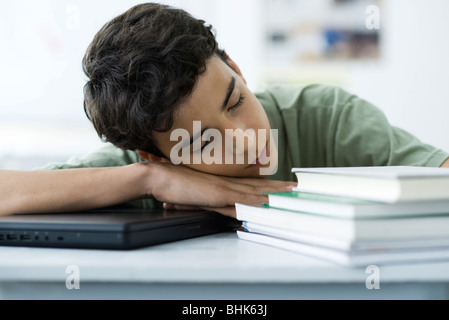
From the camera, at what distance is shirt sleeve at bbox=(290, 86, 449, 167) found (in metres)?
0.99

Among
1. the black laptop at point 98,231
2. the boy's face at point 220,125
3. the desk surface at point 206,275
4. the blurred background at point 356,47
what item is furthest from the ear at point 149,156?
the blurred background at point 356,47

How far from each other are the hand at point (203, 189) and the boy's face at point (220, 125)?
4cm

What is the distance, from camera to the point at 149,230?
1.86ft

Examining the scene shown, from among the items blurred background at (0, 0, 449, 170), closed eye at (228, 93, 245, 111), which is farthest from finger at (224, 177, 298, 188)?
blurred background at (0, 0, 449, 170)

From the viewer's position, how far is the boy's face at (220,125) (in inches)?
31.1

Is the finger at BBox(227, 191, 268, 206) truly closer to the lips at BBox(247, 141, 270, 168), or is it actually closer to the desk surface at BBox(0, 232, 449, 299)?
the lips at BBox(247, 141, 270, 168)

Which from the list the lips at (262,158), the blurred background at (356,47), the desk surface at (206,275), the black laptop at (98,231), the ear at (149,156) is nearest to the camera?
the desk surface at (206,275)

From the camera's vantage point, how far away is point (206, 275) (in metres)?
0.45

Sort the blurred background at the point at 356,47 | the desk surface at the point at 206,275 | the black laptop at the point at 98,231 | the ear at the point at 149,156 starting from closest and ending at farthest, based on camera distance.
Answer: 1. the desk surface at the point at 206,275
2. the black laptop at the point at 98,231
3. the ear at the point at 149,156
4. the blurred background at the point at 356,47

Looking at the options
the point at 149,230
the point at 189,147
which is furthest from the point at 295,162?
the point at 149,230

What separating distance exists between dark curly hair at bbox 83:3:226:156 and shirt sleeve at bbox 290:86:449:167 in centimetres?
37

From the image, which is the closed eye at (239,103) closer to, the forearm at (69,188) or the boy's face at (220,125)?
the boy's face at (220,125)

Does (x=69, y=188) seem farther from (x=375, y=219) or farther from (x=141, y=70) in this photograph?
(x=375, y=219)

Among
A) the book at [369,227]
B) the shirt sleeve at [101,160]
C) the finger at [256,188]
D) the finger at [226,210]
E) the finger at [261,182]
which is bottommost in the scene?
the finger at [226,210]
